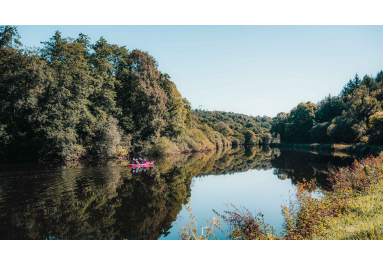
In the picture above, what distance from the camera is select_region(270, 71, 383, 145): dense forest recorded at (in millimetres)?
40959

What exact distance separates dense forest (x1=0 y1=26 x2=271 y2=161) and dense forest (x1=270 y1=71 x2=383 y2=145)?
3583 centimetres

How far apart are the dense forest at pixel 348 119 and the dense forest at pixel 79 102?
3583cm

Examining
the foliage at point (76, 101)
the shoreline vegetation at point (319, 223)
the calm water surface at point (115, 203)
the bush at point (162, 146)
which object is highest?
the foliage at point (76, 101)

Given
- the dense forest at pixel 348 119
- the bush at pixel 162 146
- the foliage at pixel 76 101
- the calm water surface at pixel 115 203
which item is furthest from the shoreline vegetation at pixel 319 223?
the dense forest at pixel 348 119

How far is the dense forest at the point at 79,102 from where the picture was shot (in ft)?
76.8

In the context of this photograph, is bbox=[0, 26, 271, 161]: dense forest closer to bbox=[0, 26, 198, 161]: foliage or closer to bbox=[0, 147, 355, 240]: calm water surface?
bbox=[0, 26, 198, 161]: foliage

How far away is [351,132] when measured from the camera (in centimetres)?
4653

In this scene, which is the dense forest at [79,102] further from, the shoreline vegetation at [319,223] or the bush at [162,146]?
the shoreline vegetation at [319,223]

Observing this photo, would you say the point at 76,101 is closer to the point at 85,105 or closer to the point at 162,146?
the point at 85,105

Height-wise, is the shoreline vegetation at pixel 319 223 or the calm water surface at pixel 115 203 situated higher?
the shoreline vegetation at pixel 319 223

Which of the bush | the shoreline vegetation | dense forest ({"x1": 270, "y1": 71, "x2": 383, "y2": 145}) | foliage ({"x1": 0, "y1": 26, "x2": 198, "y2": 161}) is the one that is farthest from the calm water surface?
dense forest ({"x1": 270, "y1": 71, "x2": 383, "y2": 145})

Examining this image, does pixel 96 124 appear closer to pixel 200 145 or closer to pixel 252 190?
pixel 252 190

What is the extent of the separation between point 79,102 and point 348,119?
5260 cm

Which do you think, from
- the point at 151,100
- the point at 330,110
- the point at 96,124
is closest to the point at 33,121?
the point at 96,124
